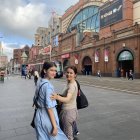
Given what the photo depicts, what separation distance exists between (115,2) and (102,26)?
6.32 m

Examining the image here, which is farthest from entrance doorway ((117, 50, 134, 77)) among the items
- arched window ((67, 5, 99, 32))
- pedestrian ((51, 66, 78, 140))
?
pedestrian ((51, 66, 78, 140))

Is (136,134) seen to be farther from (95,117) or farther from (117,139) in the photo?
(95,117)

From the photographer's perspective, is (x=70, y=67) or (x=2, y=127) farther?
(x=2, y=127)

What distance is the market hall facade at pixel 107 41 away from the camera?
40062 millimetres

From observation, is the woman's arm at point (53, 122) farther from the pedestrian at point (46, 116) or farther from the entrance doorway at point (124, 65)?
the entrance doorway at point (124, 65)

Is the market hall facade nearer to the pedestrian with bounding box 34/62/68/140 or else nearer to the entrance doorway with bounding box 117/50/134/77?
the entrance doorway with bounding box 117/50/134/77

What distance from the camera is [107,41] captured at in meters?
46.3

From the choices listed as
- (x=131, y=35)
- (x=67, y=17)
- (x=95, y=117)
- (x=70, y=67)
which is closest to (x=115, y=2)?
(x=131, y=35)

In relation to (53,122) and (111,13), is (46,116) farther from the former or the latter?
(111,13)

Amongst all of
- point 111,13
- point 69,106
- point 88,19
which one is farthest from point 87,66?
point 69,106

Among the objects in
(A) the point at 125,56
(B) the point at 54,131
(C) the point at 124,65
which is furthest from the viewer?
(C) the point at 124,65

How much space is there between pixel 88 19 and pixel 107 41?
2066 centimetres

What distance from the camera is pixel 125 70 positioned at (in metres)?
43.3

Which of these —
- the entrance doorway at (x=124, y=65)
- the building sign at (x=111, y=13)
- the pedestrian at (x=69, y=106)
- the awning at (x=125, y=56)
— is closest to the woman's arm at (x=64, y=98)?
the pedestrian at (x=69, y=106)
